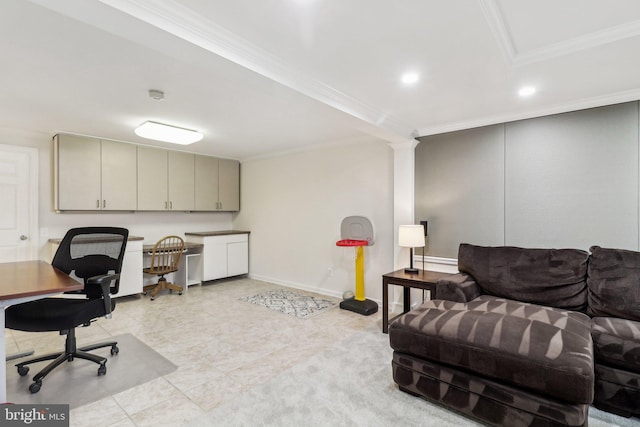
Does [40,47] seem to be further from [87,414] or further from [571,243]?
[571,243]

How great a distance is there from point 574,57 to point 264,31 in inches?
80.1

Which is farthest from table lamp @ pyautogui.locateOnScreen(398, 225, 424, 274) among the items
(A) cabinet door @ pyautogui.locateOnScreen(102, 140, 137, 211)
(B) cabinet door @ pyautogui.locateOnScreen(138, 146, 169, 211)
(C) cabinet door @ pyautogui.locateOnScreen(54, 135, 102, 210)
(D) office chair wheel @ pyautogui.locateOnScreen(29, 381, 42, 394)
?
(C) cabinet door @ pyautogui.locateOnScreen(54, 135, 102, 210)

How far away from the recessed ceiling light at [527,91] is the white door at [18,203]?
5658 mm

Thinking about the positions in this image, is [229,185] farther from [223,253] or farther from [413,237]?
[413,237]

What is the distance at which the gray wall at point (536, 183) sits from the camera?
8.84 ft

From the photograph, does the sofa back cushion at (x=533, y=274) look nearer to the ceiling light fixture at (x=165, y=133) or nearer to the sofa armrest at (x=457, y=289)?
the sofa armrest at (x=457, y=289)

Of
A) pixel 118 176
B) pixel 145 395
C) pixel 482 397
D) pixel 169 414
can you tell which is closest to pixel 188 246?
pixel 118 176

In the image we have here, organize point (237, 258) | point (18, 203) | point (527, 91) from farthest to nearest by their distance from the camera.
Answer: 1. point (237, 258)
2. point (18, 203)
3. point (527, 91)

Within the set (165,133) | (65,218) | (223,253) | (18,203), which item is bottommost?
(223,253)

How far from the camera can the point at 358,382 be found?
229 centimetres

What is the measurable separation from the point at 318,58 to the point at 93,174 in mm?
3873

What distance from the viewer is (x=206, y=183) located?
560 cm

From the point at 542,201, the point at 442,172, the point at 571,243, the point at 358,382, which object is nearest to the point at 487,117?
the point at 442,172

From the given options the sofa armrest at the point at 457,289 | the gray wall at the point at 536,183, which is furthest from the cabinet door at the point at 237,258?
the sofa armrest at the point at 457,289
